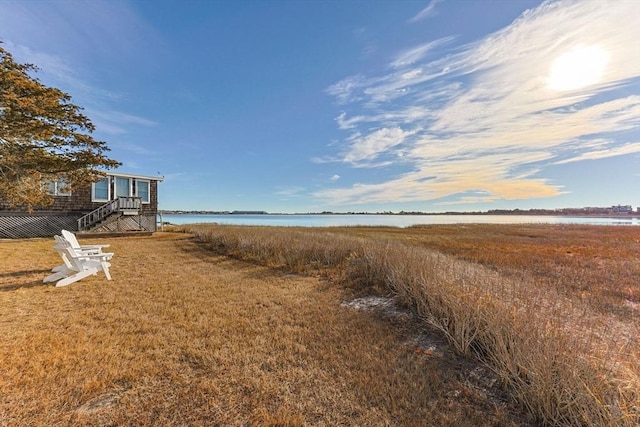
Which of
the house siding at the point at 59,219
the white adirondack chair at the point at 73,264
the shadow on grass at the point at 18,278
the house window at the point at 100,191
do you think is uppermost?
the house window at the point at 100,191

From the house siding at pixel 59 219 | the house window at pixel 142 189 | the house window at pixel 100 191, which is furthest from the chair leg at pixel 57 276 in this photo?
the house window at pixel 142 189

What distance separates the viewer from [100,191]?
18047mm

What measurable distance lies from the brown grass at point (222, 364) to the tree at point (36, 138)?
4963 millimetres

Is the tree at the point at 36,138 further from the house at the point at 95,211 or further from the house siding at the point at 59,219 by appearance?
the house siding at the point at 59,219

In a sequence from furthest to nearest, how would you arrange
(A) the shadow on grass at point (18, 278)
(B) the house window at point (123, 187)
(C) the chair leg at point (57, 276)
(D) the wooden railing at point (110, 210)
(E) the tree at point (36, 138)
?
(B) the house window at point (123, 187) < (D) the wooden railing at point (110, 210) < (E) the tree at point (36, 138) < (C) the chair leg at point (57, 276) < (A) the shadow on grass at point (18, 278)

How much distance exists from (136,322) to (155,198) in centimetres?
1910

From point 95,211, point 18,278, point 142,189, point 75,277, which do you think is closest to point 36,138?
point 18,278

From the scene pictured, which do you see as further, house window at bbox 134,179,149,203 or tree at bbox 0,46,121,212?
house window at bbox 134,179,149,203

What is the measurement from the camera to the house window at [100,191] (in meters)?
17.7

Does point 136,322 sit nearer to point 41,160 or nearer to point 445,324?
point 445,324

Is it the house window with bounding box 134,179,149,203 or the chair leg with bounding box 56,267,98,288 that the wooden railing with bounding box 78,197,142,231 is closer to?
the house window with bounding box 134,179,149,203

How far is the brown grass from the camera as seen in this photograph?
2.29 m

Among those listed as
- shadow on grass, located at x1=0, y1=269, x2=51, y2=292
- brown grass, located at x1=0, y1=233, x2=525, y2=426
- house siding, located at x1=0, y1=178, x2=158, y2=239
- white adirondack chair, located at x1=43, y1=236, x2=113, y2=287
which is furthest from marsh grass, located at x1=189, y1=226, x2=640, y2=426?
house siding, located at x1=0, y1=178, x2=158, y2=239

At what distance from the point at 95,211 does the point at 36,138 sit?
1021 cm
